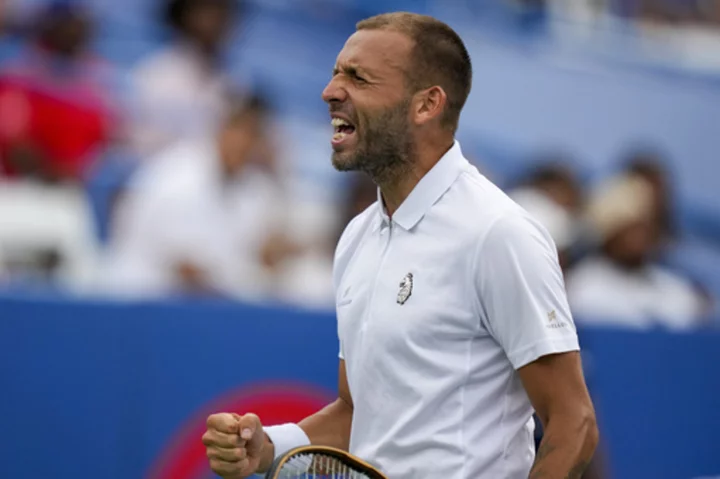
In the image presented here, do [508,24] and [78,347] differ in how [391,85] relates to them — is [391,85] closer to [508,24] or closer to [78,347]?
[78,347]

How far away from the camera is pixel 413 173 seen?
301cm

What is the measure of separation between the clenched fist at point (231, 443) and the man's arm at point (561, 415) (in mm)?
618

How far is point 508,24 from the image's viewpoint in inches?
458

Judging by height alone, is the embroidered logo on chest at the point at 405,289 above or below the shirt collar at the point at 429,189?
below

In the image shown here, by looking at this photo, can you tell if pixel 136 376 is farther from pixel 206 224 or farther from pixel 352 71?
pixel 352 71

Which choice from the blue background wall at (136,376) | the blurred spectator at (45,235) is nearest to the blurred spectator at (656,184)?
the blue background wall at (136,376)

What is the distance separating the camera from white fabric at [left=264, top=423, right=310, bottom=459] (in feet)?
9.83

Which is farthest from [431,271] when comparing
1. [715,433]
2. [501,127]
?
[501,127]

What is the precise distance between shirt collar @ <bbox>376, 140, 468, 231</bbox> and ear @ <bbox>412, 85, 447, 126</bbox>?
10cm

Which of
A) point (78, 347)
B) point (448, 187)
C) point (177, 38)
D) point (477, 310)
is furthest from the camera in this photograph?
point (177, 38)

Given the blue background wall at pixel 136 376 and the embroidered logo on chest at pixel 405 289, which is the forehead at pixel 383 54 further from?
the blue background wall at pixel 136 376

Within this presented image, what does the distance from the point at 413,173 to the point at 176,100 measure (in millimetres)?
4923

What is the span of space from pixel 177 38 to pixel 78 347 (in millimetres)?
3127

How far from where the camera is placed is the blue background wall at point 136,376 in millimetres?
5227
